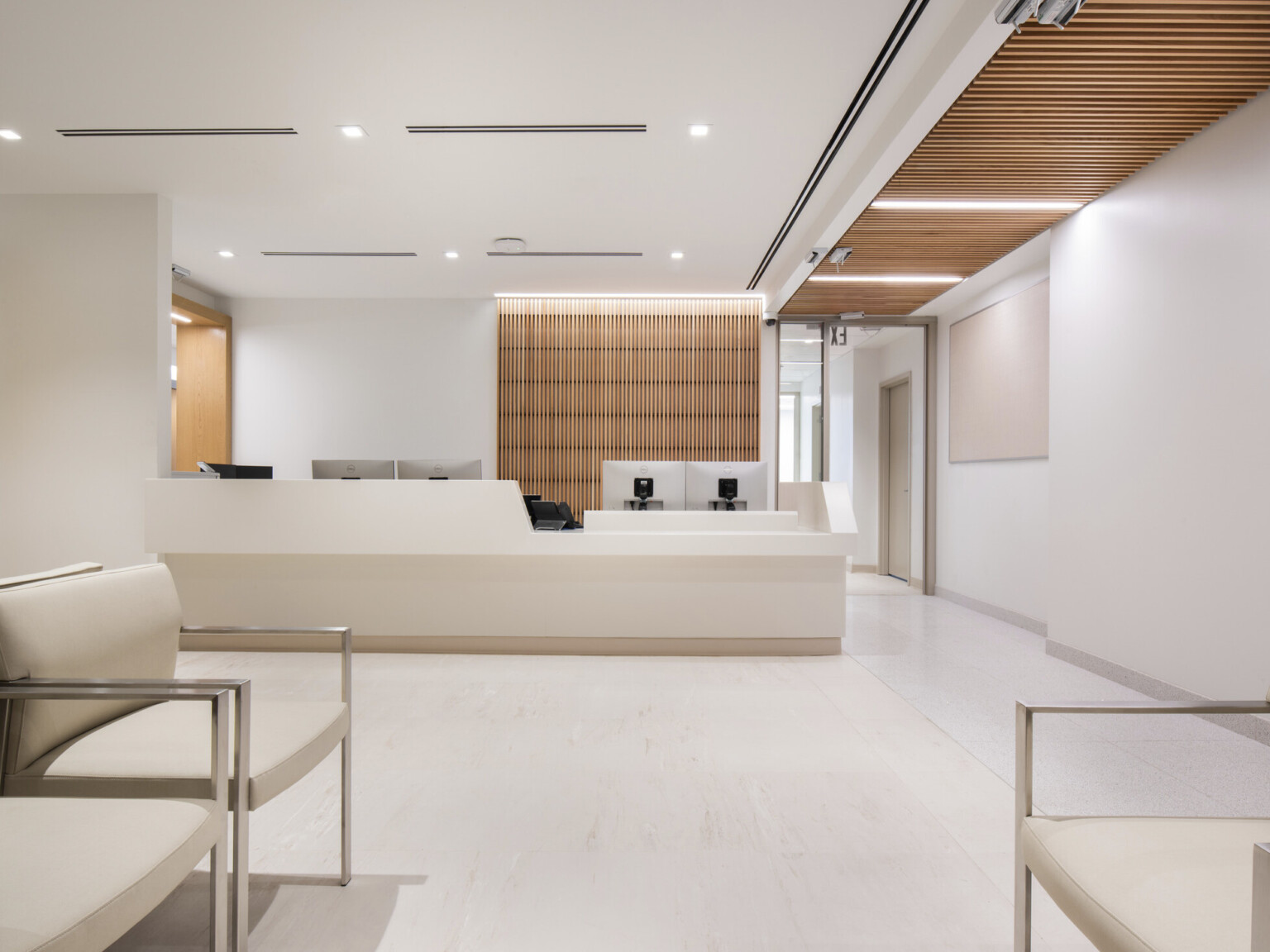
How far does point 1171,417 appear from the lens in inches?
145

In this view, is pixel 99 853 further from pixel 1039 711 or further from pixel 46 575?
pixel 1039 711

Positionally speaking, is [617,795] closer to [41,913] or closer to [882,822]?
→ [882,822]

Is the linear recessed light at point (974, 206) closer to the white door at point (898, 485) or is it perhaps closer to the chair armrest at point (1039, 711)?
the chair armrest at point (1039, 711)

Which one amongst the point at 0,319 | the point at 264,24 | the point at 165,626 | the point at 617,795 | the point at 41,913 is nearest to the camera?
the point at 41,913

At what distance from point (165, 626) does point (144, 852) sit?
1.02 metres

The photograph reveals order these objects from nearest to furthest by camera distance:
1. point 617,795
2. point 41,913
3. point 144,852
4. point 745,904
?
point 41,913
point 144,852
point 745,904
point 617,795

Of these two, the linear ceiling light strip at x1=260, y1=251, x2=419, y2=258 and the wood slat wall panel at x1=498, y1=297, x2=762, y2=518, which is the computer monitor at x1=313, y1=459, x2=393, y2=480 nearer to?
the linear ceiling light strip at x1=260, y1=251, x2=419, y2=258

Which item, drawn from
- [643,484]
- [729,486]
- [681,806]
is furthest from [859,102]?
[681,806]

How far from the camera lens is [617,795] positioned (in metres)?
2.56

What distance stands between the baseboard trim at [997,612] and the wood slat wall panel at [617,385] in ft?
8.47

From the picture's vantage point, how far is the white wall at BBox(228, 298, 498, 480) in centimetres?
798

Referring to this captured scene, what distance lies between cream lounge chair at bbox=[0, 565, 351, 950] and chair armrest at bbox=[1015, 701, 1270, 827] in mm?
1671

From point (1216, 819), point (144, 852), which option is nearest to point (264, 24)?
point (144, 852)

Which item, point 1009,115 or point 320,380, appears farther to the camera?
point 320,380
